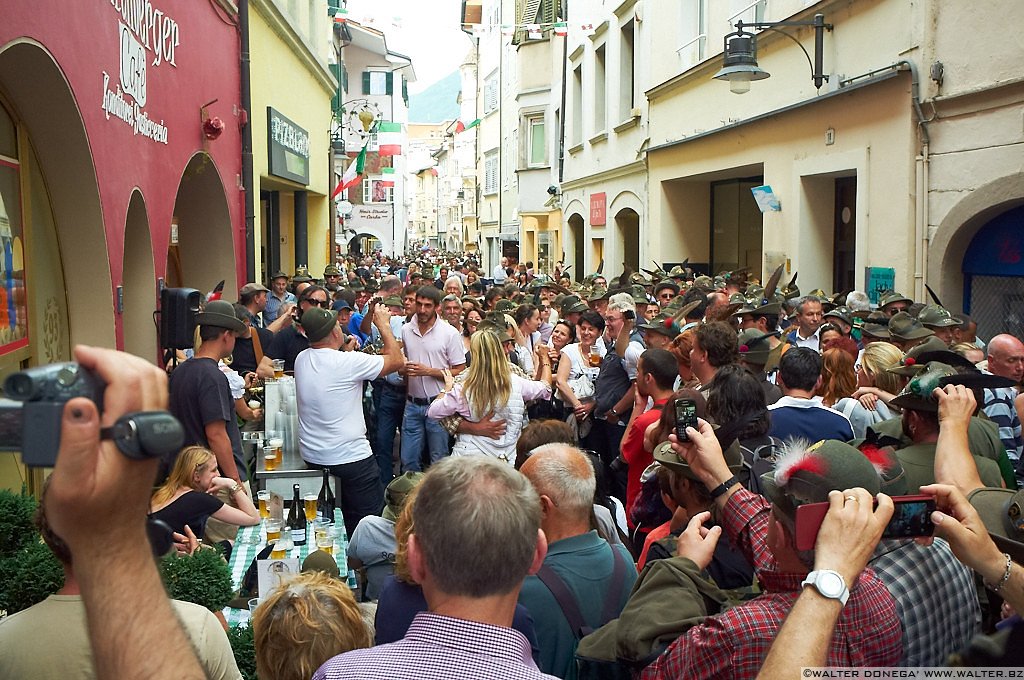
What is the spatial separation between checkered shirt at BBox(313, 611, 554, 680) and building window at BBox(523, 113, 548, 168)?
1297 inches

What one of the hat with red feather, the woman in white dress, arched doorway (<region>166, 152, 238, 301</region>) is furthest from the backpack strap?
arched doorway (<region>166, 152, 238, 301</region>)

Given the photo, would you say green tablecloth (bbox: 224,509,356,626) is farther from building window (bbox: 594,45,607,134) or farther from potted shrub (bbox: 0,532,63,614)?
building window (bbox: 594,45,607,134)

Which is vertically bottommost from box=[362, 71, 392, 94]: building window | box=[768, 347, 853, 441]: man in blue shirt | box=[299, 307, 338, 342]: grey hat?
box=[768, 347, 853, 441]: man in blue shirt

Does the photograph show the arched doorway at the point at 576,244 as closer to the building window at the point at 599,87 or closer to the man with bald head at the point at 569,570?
the building window at the point at 599,87

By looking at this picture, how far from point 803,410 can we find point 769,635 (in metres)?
3.13

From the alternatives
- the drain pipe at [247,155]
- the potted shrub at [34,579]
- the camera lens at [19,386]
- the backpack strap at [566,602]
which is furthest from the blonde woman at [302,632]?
the drain pipe at [247,155]

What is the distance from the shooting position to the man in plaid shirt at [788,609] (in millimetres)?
2670

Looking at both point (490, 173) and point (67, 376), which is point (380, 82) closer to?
point (490, 173)

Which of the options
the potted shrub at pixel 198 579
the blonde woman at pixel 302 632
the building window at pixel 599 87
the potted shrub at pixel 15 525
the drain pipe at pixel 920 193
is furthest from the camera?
the building window at pixel 599 87

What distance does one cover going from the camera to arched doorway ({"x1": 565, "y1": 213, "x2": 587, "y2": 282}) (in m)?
30.4

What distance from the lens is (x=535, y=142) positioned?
35.0 meters

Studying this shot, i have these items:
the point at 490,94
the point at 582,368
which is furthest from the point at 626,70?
the point at 490,94

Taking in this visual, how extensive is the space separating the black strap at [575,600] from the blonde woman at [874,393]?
2.75 m

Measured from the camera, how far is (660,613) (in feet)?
9.62
